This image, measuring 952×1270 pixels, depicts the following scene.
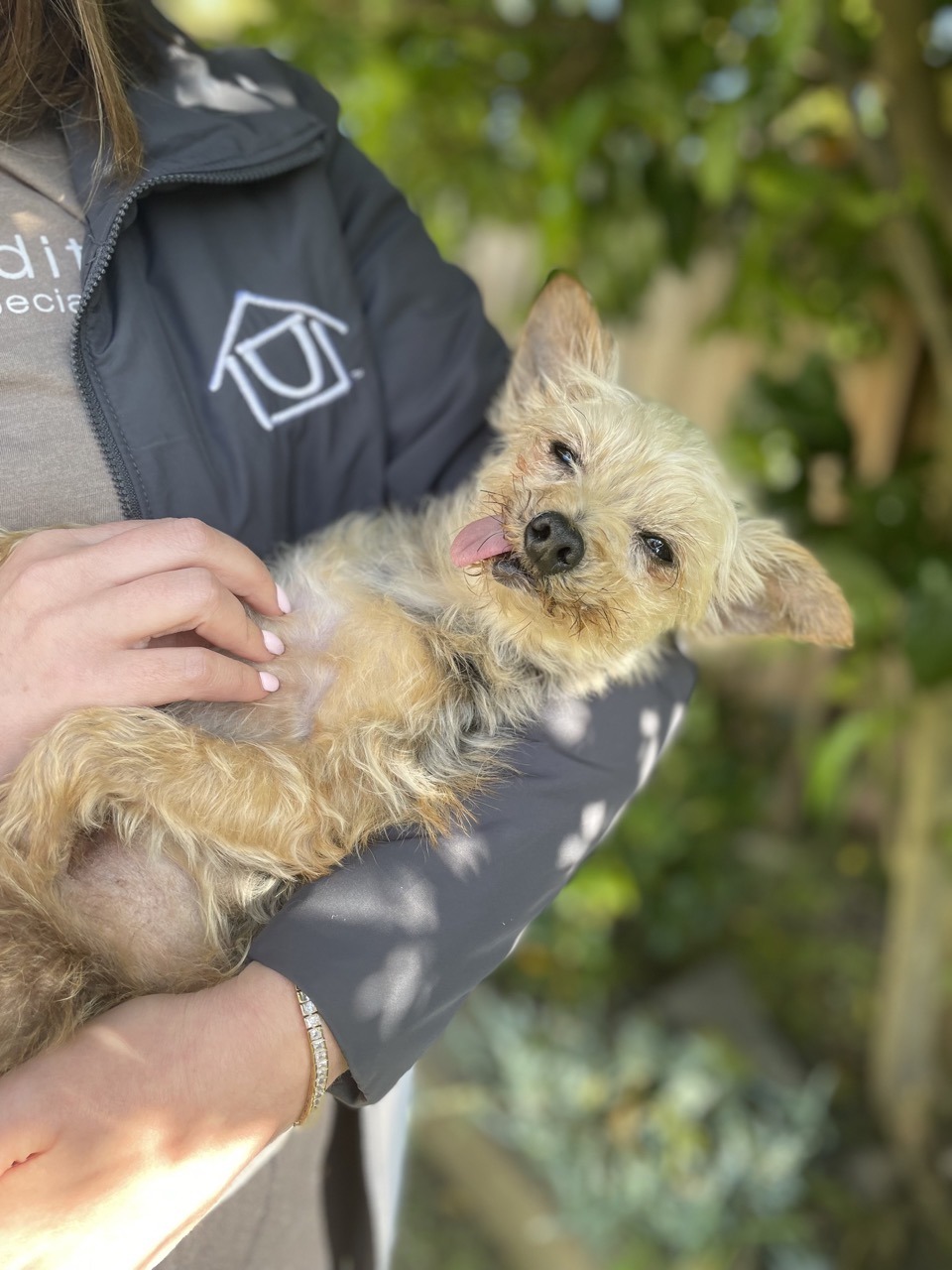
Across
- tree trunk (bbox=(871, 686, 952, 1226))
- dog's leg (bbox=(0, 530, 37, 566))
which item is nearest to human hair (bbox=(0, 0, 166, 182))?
dog's leg (bbox=(0, 530, 37, 566))

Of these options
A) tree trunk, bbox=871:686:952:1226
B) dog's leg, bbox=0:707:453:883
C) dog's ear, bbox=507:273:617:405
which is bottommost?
tree trunk, bbox=871:686:952:1226

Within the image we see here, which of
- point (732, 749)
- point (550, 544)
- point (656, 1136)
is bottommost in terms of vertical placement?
point (656, 1136)

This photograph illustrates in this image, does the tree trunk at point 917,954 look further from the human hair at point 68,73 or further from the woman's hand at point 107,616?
the human hair at point 68,73

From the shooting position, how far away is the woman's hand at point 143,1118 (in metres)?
1.18

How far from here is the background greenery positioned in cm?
302

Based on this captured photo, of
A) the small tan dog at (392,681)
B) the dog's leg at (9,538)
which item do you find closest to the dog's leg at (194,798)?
the small tan dog at (392,681)

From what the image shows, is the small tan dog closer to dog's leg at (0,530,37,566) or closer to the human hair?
dog's leg at (0,530,37,566)

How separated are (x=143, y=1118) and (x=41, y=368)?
3.77 ft

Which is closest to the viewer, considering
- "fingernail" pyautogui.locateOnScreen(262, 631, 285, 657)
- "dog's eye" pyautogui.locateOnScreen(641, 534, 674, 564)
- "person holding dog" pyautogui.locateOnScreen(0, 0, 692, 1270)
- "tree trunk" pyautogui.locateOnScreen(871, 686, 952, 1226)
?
"person holding dog" pyautogui.locateOnScreen(0, 0, 692, 1270)

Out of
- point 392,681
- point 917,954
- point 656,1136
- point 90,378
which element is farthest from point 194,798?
point 917,954

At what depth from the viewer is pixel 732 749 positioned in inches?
232

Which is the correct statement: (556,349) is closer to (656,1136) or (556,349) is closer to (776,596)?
(776,596)

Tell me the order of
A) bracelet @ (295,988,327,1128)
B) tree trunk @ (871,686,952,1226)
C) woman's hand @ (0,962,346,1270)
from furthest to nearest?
1. tree trunk @ (871,686,952,1226)
2. bracelet @ (295,988,327,1128)
3. woman's hand @ (0,962,346,1270)

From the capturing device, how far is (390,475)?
2.27 m
